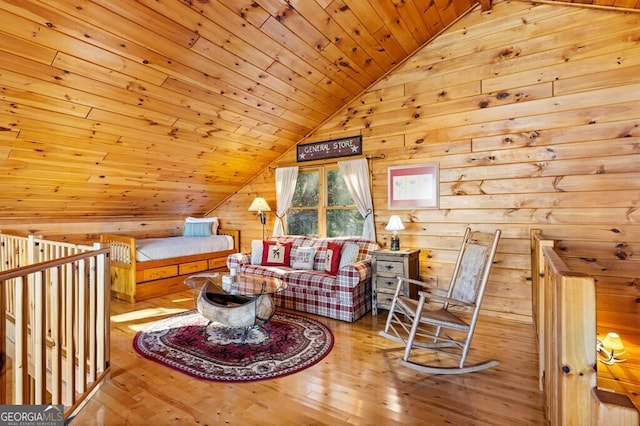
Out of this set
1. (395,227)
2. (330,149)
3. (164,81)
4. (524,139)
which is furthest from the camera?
(330,149)

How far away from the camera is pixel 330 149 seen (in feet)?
15.1

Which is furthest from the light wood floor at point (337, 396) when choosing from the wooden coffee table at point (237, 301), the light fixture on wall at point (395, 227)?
the light fixture on wall at point (395, 227)

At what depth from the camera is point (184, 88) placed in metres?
3.18

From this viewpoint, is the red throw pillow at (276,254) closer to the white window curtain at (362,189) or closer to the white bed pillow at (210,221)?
the white window curtain at (362,189)

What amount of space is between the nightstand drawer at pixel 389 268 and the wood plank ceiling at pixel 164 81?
2206 millimetres

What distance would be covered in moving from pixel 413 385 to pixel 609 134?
290 centimetres

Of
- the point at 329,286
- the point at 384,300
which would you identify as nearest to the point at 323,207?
the point at 329,286

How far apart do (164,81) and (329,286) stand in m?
2.59

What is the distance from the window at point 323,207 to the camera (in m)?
4.57

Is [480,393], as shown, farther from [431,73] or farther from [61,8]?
[61,8]

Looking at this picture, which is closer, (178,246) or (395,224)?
(395,224)

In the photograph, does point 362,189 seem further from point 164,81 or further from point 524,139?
point 164,81

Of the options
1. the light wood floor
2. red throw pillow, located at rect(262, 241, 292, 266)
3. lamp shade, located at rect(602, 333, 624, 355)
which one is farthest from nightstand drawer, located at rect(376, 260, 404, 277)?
lamp shade, located at rect(602, 333, 624, 355)

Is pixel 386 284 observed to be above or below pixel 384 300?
above
